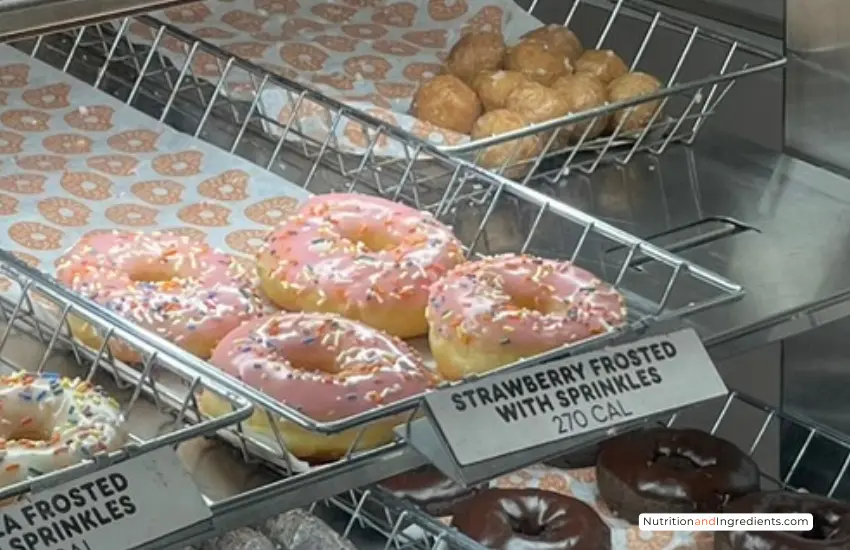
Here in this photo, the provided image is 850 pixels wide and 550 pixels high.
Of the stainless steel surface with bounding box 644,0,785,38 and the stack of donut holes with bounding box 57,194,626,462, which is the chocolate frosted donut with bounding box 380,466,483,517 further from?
the stainless steel surface with bounding box 644,0,785,38

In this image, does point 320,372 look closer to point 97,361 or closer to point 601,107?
point 97,361

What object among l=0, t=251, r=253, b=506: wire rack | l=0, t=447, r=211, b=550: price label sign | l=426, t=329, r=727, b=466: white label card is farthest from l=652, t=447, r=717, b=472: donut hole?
l=0, t=447, r=211, b=550: price label sign

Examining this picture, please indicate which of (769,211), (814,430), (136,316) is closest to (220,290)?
(136,316)

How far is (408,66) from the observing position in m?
1.84

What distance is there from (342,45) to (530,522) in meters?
0.69

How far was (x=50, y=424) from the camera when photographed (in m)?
1.08

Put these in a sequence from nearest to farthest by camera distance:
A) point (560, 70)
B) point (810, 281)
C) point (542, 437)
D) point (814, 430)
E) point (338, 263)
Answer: point (542, 437), point (338, 263), point (810, 281), point (814, 430), point (560, 70)

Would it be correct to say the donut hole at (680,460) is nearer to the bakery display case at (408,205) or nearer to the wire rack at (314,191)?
the bakery display case at (408,205)

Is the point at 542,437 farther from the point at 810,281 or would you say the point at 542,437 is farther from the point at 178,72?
the point at 178,72

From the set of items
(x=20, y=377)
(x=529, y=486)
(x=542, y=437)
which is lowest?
(x=529, y=486)

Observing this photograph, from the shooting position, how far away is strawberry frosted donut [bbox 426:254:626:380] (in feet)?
3.84

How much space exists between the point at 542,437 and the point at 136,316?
1.19 feet

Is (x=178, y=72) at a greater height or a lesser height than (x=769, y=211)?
lesser

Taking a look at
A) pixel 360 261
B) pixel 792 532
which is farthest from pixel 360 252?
pixel 792 532
